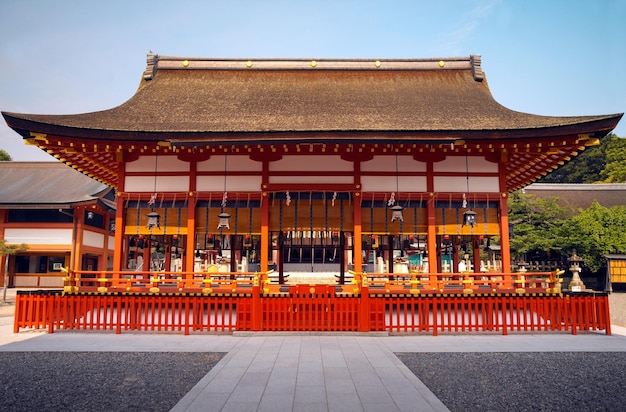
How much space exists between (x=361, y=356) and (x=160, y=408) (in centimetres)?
397

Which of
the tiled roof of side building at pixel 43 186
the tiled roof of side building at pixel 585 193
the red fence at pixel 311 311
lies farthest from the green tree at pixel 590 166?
the tiled roof of side building at pixel 43 186

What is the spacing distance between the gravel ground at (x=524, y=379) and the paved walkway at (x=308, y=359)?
0.39 metres

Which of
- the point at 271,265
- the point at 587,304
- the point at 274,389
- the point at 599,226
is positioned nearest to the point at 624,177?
the point at 599,226

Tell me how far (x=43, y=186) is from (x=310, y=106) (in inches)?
910

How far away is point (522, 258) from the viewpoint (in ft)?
97.1

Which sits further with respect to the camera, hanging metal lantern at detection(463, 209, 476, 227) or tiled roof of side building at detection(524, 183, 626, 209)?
tiled roof of side building at detection(524, 183, 626, 209)

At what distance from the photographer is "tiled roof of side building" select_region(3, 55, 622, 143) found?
11906mm

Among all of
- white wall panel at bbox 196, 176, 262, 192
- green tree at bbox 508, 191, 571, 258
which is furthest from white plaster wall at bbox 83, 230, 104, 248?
green tree at bbox 508, 191, 571, 258

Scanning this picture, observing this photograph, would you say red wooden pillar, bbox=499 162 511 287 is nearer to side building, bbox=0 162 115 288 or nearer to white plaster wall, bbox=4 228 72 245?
side building, bbox=0 162 115 288

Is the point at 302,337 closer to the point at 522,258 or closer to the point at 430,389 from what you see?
the point at 430,389

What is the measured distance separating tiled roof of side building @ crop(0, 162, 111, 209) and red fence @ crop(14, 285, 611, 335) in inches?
672

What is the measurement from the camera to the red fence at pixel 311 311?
1021 cm

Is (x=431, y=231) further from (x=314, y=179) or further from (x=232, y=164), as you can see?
(x=232, y=164)

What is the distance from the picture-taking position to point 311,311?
10.2 metres
